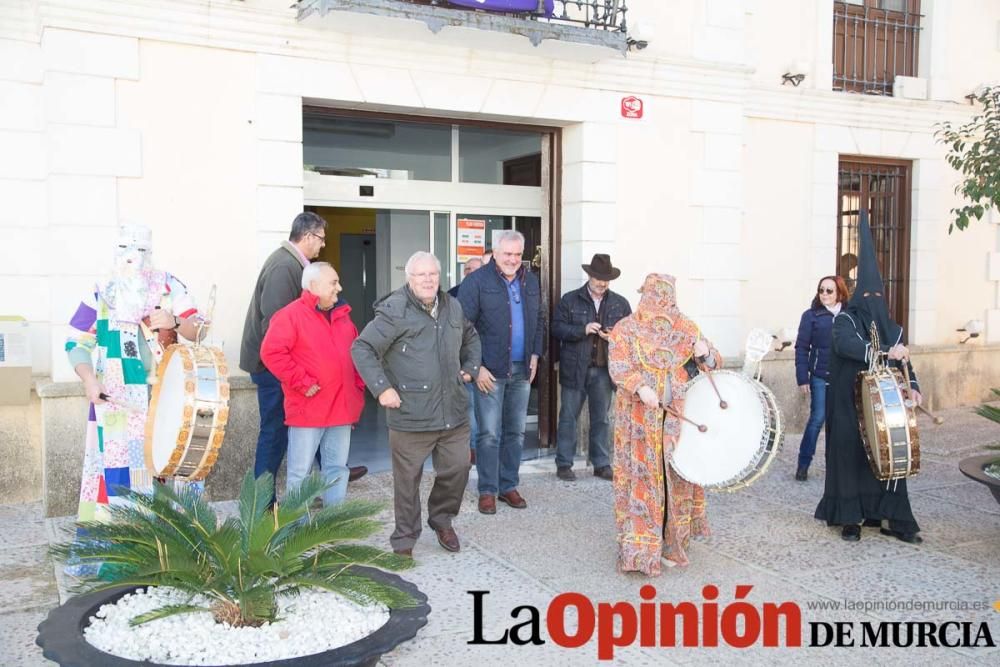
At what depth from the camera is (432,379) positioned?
5363 millimetres

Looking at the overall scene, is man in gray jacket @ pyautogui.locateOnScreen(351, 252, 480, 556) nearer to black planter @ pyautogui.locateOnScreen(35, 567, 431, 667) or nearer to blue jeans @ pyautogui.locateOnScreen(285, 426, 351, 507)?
blue jeans @ pyautogui.locateOnScreen(285, 426, 351, 507)

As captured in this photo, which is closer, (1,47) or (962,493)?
(1,47)

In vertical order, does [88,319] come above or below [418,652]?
above

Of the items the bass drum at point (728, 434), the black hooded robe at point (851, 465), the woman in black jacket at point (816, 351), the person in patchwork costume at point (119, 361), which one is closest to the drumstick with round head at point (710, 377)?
the bass drum at point (728, 434)

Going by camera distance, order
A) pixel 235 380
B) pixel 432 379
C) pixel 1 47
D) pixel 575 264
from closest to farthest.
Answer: pixel 432 379 < pixel 1 47 < pixel 235 380 < pixel 575 264

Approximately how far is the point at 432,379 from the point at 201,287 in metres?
2.44

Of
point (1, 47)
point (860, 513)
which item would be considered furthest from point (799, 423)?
point (1, 47)

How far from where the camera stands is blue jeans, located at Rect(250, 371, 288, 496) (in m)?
6.24

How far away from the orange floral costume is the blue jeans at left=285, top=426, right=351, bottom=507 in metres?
1.59

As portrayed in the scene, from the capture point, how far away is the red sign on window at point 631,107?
854 cm

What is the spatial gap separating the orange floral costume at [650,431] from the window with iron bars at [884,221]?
584 centimetres

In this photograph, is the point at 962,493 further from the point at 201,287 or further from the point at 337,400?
the point at 201,287

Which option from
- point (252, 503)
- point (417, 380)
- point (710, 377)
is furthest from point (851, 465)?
point (252, 503)

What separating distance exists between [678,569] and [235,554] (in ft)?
8.91
